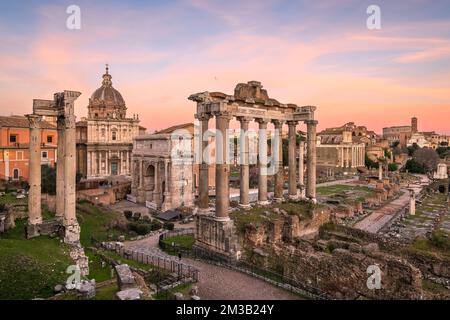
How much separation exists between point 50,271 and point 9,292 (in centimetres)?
167

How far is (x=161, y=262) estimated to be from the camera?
17.0 m

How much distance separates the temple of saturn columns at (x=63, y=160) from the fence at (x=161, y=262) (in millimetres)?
2549

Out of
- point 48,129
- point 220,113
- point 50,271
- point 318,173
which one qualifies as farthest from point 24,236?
point 318,173

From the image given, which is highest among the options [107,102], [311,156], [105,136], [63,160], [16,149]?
[107,102]

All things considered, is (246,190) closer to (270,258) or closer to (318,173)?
(270,258)

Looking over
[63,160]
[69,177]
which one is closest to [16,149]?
[63,160]

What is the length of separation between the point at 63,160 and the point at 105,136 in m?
34.1

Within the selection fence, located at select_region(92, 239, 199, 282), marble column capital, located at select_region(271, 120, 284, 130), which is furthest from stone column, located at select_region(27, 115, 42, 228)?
marble column capital, located at select_region(271, 120, 284, 130)

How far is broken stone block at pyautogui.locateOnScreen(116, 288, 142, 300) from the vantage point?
9.34 m

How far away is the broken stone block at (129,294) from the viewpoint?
934cm

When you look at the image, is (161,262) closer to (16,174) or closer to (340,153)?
(16,174)

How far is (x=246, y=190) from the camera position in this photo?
19.9 metres

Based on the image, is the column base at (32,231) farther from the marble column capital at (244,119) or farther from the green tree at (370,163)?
the green tree at (370,163)

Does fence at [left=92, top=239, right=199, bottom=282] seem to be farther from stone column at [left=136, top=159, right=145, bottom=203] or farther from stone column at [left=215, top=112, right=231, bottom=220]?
stone column at [left=136, top=159, right=145, bottom=203]
